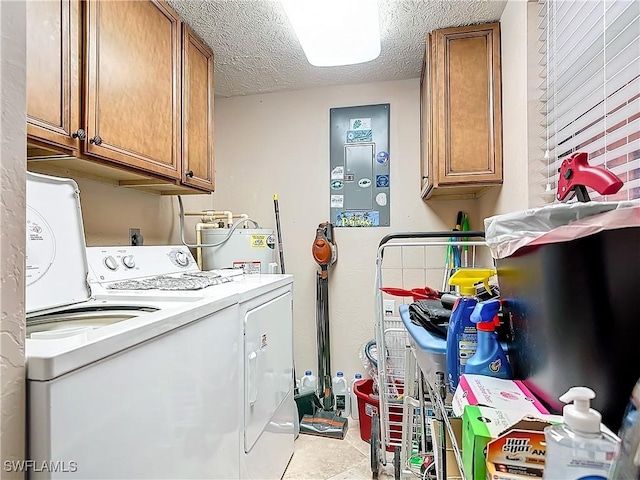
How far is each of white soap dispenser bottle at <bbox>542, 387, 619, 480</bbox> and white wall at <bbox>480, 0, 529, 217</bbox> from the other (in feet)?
4.15

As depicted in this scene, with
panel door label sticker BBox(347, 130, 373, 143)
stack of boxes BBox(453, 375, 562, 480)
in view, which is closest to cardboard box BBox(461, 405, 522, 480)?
stack of boxes BBox(453, 375, 562, 480)

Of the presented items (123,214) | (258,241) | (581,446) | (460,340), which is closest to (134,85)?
(123,214)

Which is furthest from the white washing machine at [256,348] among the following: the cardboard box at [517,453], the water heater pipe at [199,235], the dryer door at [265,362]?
the cardboard box at [517,453]

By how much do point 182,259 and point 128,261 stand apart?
15.3 inches

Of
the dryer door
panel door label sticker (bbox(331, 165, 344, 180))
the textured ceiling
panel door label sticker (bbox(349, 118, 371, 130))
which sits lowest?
the dryer door

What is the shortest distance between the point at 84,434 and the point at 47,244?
0.81m

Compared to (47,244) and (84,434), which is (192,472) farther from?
(47,244)

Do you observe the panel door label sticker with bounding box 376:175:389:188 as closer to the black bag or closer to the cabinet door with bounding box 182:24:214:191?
the cabinet door with bounding box 182:24:214:191

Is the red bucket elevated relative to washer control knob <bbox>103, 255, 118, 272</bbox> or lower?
lower

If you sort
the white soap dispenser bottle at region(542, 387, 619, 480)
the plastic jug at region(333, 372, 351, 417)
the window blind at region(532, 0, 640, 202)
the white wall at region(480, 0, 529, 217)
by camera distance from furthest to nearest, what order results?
1. the plastic jug at region(333, 372, 351, 417)
2. the white wall at region(480, 0, 529, 217)
3. the window blind at region(532, 0, 640, 202)
4. the white soap dispenser bottle at region(542, 387, 619, 480)

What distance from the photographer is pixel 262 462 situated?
5.31 ft

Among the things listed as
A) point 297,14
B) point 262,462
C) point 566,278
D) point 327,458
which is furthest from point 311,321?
point 566,278

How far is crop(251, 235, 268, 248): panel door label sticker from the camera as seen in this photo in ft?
7.38

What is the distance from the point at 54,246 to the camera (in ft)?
4.07
